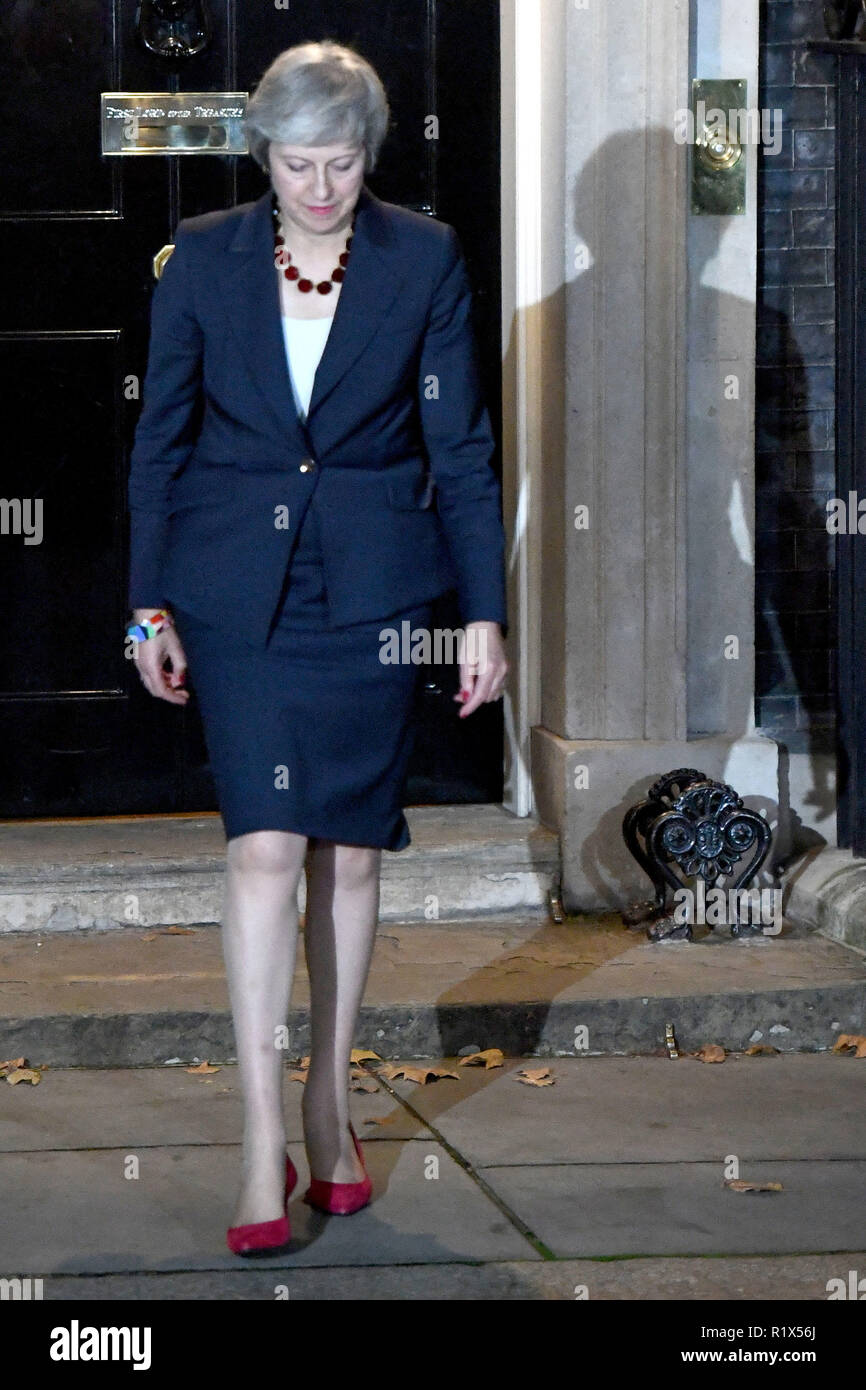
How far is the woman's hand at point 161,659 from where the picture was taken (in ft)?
12.0

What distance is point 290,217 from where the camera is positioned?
357 centimetres

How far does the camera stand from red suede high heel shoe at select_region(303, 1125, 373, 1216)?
3764 mm

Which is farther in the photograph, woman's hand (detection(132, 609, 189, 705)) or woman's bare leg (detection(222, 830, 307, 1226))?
woman's hand (detection(132, 609, 189, 705))

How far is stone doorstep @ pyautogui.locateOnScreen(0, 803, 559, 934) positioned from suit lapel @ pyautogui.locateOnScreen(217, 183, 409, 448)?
236cm

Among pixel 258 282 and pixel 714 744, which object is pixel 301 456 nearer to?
pixel 258 282

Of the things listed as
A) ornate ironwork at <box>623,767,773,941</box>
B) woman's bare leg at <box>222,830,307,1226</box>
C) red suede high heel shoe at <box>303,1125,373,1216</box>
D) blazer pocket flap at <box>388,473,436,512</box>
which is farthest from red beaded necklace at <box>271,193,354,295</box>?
ornate ironwork at <box>623,767,773,941</box>

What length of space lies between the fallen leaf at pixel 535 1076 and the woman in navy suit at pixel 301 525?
1.13 meters

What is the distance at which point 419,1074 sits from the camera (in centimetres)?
481

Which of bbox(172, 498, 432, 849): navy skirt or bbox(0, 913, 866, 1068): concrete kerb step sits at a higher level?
bbox(172, 498, 432, 849): navy skirt

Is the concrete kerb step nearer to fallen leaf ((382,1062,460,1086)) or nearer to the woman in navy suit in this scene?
fallen leaf ((382,1062,460,1086))

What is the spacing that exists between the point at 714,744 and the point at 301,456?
2.68 meters

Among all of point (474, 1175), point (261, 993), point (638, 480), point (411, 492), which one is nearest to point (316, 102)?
point (411, 492)

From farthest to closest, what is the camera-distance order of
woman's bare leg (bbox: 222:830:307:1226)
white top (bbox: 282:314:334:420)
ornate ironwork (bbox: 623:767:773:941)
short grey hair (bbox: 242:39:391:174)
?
ornate ironwork (bbox: 623:767:773:941) → white top (bbox: 282:314:334:420) → woman's bare leg (bbox: 222:830:307:1226) → short grey hair (bbox: 242:39:391:174)

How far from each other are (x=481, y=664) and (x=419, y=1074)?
4.86 feet
